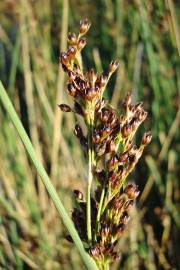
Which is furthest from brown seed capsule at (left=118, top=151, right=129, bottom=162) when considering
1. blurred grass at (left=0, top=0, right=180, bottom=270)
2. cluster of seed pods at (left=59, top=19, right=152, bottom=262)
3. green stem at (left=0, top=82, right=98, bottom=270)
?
blurred grass at (left=0, top=0, right=180, bottom=270)

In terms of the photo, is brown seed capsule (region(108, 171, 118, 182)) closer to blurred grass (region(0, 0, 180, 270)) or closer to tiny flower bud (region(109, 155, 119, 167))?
tiny flower bud (region(109, 155, 119, 167))

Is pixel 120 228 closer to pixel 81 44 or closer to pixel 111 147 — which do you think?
pixel 111 147

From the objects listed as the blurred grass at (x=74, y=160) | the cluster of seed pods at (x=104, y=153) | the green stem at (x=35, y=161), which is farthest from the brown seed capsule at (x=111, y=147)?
the blurred grass at (x=74, y=160)

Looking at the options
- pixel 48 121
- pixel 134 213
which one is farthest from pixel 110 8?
pixel 134 213

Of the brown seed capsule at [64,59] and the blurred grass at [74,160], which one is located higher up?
the brown seed capsule at [64,59]

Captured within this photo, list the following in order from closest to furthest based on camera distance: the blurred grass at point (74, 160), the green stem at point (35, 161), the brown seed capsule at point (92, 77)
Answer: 1. the green stem at point (35, 161)
2. the brown seed capsule at point (92, 77)
3. the blurred grass at point (74, 160)

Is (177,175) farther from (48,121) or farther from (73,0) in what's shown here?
(73,0)

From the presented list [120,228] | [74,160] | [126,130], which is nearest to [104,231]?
[120,228]

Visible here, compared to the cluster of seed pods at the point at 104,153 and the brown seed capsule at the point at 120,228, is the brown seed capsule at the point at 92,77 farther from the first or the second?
the brown seed capsule at the point at 120,228
